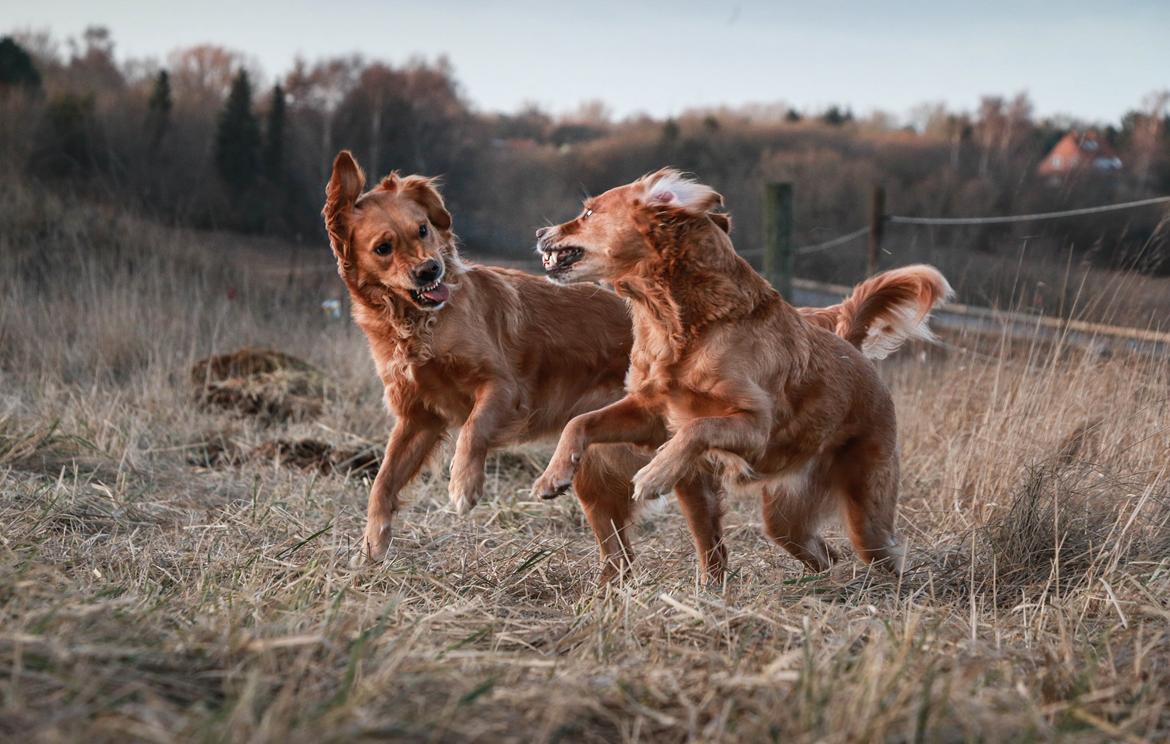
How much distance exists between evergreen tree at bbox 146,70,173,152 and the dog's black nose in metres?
15.2

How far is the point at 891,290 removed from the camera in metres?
4.52

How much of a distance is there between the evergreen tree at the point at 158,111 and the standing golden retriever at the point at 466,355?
14780 mm

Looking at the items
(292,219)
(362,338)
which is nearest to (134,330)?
(362,338)

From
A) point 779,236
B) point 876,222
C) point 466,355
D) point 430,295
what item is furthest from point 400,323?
point 876,222

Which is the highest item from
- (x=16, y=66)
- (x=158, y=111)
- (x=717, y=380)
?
(x=16, y=66)

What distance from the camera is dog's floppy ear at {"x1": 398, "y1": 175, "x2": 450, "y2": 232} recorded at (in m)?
4.75

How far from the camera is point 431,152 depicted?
71.7 feet

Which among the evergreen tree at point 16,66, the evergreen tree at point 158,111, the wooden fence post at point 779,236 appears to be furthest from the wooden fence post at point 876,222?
the evergreen tree at point 16,66

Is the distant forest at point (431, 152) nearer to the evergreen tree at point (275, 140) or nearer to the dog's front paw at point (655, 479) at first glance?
the evergreen tree at point (275, 140)

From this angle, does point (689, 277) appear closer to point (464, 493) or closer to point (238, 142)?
point (464, 493)

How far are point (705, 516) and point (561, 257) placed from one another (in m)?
1.22

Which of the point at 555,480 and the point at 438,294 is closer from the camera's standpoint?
the point at 555,480

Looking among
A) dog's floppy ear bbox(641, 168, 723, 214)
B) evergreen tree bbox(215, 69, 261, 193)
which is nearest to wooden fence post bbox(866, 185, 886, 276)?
dog's floppy ear bbox(641, 168, 723, 214)

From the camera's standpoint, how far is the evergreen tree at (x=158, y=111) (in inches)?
707
